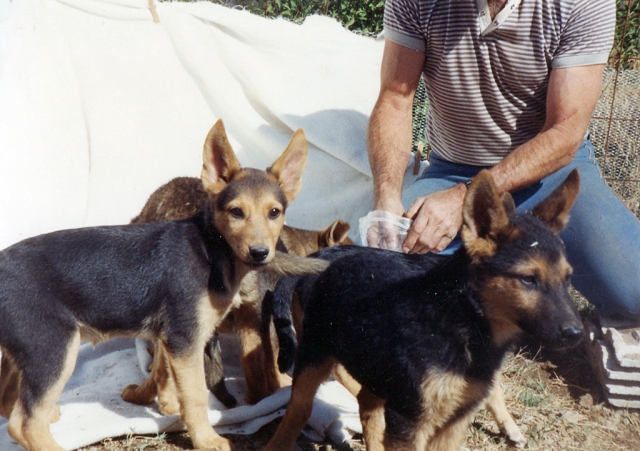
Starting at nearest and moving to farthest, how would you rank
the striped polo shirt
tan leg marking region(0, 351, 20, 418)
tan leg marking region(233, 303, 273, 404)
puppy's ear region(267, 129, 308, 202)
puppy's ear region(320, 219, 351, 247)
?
tan leg marking region(0, 351, 20, 418)
puppy's ear region(267, 129, 308, 202)
tan leg marking region(233, 303, 273, 404)
the striped polo shirt
puppy's ear region(320, 219, 351, 247)

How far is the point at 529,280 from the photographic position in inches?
110

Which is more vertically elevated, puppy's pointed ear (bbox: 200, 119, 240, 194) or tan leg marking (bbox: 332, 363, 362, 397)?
puppy's pointed ear (bbox: 200, 119, 240, 194)

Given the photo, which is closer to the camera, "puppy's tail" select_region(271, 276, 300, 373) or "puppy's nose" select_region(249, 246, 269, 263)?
"puppy's nose" select_region(249, 246, 269, 263)

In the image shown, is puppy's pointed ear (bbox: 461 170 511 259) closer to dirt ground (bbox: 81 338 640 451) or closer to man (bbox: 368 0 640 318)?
man (bbox: 368 0 640 318)

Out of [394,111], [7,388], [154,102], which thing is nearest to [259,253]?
[7,388]

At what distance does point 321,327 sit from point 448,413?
0.75 metres

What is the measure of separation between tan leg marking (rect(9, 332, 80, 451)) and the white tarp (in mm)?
1513

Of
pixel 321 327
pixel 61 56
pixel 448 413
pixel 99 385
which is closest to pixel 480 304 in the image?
pixel 448 413

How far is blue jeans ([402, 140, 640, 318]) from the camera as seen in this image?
4387mm

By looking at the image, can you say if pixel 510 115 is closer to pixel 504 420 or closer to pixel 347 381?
pixel 504 420

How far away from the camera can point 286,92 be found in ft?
20.8

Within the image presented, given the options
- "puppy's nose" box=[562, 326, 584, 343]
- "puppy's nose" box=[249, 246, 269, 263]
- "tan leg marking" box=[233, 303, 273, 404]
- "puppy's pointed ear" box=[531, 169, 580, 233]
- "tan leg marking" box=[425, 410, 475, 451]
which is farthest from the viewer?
"tan leg marking" box=[233, 303, 273, 404]

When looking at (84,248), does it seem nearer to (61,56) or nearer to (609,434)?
(61,56)

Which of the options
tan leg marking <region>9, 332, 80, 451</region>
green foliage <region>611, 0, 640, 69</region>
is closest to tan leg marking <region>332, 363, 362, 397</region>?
tan leg marking <region>9, 332, 80, 451</region>
